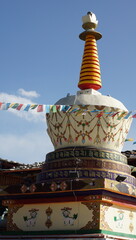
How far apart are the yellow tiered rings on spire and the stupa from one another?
0.30 feet

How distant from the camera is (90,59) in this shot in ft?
59.7

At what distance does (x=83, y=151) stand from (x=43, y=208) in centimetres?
252

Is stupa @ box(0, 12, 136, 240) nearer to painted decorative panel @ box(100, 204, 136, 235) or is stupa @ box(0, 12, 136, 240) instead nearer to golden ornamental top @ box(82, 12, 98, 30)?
painted decorative panel @ box(100, 204, 136, 235)

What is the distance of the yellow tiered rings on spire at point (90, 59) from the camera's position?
17734 millimetres

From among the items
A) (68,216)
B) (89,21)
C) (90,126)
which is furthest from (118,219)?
(89,21)

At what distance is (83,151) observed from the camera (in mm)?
15672

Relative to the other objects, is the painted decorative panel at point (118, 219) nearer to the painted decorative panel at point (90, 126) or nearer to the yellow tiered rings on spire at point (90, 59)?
the painted decorative panel at point (90, 126)

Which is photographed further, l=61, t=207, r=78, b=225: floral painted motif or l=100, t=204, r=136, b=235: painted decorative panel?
l=61, t=207, r=78, b=225: floral painted motif

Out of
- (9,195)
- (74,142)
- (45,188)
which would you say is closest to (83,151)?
(74,142)

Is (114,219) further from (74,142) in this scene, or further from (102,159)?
(74,142)

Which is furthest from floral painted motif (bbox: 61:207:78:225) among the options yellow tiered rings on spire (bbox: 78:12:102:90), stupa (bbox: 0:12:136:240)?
yellow tiered rings on spire (bbox: 78:12:102:90)

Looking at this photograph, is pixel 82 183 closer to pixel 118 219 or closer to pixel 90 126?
pixel 118 219

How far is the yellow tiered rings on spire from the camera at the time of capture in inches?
698

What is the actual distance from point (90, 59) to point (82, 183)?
631 cm
